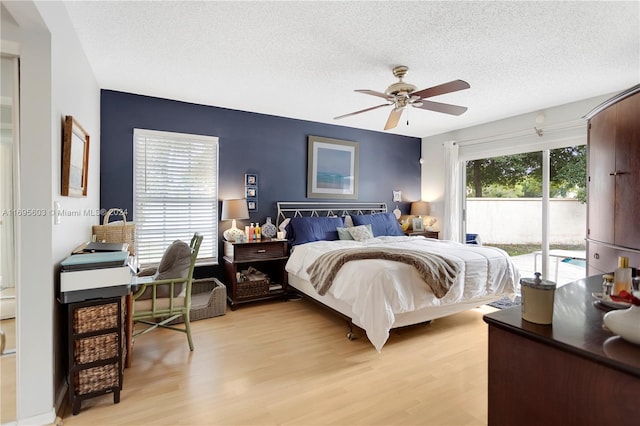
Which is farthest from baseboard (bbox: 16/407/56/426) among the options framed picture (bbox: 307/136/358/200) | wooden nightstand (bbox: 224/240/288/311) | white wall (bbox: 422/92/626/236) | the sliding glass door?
white wall (bbox: 422/92/626/236)

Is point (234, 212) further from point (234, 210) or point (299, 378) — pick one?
point (299, 378)

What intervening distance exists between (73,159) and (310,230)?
2.84m

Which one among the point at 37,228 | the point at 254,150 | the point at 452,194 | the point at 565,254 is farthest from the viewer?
the point at 452,194

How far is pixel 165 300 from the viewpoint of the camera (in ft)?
9.89

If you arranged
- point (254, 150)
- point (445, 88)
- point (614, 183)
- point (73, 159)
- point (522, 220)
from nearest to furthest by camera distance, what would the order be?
point (73, 159) → point (614, 183) → point (445, 88) → point (254, 150) → point (522, 220)

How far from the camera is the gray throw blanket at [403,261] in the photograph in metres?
2.93

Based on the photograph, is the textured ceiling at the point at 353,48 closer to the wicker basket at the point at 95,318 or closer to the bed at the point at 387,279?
the bed at the point at 387,279

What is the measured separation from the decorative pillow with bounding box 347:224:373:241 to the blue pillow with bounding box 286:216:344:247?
0.22m

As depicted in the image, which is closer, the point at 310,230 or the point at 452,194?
the point at 310,230

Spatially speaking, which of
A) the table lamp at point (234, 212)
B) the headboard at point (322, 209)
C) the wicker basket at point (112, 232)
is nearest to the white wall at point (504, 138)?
the headboard at point (322, 209)

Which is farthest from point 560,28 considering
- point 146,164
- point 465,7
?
point 146,164

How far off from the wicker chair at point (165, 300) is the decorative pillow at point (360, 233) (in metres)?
2.34

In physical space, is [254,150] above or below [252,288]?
above

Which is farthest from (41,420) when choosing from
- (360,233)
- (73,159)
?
(360,233)
